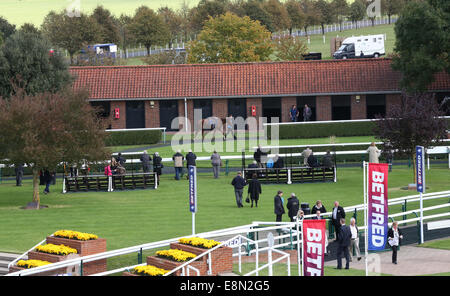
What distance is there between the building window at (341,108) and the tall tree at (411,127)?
1844cm

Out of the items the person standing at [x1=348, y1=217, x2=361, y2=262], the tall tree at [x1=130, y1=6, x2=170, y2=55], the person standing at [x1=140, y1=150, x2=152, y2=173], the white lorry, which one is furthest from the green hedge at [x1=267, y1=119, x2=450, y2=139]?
the tall tree at [x1=130, y1=6, x2=170, y2=55]

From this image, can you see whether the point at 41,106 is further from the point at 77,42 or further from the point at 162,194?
the point at 77,42

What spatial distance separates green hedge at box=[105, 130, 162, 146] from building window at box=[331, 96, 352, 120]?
11798 mm

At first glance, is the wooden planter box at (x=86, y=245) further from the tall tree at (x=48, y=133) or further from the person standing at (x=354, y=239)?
the tall tree at (x=48, y=133)

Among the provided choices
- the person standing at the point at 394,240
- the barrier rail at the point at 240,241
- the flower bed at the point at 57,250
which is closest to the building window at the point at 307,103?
the barrier rail at the point at 240,241

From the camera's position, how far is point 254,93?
172ft

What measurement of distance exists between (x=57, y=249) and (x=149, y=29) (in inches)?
3356

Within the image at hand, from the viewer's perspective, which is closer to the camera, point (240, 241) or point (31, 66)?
point (240, 241)

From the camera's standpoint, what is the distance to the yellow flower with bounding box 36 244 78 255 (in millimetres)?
20906

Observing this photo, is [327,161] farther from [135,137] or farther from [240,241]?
[240,241]

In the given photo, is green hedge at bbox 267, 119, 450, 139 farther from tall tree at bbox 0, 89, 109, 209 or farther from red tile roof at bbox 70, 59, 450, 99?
tall tree at bbox 0, 89, 109, 209

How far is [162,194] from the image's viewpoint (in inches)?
1300

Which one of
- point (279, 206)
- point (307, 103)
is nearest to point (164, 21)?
point (307, 103)
